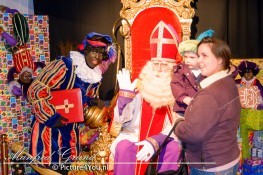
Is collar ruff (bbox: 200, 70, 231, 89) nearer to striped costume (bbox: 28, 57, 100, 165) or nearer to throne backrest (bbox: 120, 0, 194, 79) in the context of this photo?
throne backrest (bbox: 120, 0, 194, 79)

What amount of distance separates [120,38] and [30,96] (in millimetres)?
1504

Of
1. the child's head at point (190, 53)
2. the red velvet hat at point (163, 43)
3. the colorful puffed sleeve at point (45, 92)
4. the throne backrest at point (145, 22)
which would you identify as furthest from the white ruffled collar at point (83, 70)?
the child's head at point (190, 53)

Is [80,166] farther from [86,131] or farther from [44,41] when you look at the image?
[44,41]

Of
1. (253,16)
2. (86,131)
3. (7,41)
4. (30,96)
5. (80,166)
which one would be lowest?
(80,166)

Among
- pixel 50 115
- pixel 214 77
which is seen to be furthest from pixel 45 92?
pixel 214 77

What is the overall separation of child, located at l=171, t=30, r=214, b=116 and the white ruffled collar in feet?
2.82

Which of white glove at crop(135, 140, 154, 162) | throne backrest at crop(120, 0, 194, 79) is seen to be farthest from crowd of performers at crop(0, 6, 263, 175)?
throne backrest at crop(120, 0, 194, 79)

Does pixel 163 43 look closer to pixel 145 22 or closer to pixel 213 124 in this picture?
pixel 145 22

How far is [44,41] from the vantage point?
164 inches

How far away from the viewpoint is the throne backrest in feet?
12.1

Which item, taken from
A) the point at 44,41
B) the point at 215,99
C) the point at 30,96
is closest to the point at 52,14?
the point at 44,41

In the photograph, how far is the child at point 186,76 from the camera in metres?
3.06

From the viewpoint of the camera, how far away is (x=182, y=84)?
3.11 metres

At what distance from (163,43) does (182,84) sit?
542mm
